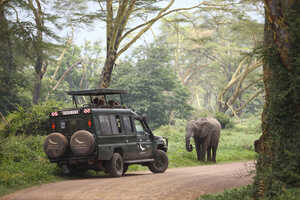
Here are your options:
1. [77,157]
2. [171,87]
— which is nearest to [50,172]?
[77,157]

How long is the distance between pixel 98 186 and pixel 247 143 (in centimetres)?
2111

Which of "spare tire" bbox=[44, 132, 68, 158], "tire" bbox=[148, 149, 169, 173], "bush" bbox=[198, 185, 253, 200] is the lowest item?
"tire" bbox=[148, 149, 169, 173]

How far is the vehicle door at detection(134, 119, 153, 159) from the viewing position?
16547 mm

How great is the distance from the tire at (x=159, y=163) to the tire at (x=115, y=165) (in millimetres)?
2324

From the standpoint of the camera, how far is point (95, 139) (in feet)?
47.3

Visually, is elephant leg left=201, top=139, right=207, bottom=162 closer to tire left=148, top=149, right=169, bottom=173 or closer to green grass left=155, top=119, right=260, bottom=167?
green grass left=155, top=119, right=260, bottom=167

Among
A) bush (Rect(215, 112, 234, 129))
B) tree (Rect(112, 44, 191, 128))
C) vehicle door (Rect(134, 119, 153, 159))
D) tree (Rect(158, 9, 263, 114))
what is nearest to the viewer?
vehicle door (Rect(134, 119, 153, 159))

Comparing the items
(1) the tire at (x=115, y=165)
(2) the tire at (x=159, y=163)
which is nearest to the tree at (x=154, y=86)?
(2) the tire at (x=159, y=163)

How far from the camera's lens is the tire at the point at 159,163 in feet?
57.3

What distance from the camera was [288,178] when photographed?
30.1ft

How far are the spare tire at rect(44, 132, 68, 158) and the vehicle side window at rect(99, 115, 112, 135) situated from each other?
112cm

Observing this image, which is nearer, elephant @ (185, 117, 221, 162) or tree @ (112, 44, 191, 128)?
elephant @ (185, 117, 221, 162)

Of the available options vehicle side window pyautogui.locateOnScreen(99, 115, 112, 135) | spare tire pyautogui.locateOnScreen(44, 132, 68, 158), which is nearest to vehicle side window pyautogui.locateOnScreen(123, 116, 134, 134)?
vehicle side window pyautogui.locateOnScreen(99, 115, 112, 135)

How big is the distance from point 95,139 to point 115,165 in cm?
115
